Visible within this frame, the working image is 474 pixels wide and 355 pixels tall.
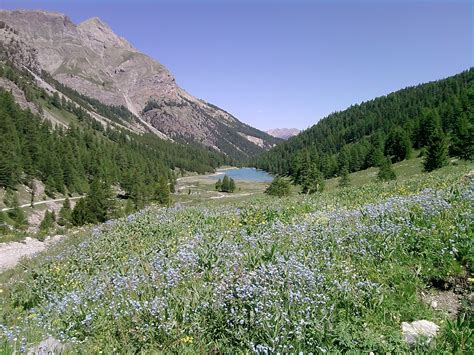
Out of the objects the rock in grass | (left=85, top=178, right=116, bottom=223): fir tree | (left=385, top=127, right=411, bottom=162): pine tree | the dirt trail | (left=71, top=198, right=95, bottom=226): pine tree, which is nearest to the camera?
the rock in grass

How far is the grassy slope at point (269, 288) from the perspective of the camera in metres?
4.78

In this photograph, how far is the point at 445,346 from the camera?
4.47 m

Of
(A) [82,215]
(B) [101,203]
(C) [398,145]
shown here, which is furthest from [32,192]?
(C) [398,145]

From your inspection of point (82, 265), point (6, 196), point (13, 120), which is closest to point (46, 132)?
point (13, 120)

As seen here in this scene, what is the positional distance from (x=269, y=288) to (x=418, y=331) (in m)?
2.30

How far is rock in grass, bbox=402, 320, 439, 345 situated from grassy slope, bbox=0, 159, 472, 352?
0.14m

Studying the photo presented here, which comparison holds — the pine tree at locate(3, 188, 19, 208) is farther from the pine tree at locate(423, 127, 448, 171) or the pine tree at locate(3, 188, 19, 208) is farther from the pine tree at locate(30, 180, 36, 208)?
the pine tree at locate(423, 127, 448, 171)

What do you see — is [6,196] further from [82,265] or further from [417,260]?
[417,260]

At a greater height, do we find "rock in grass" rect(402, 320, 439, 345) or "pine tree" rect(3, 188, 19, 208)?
"rock in grass" rect(402, 320, 439, 345)

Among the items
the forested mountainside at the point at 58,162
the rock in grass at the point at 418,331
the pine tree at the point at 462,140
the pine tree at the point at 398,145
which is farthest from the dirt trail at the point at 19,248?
the pine tree at the point at 398,145

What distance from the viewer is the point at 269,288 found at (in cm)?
537

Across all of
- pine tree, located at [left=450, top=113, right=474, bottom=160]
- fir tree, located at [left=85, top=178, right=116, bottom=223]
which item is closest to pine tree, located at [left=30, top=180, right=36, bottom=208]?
fir tree, located at [left=85, top=178, right=116, bottom=223]

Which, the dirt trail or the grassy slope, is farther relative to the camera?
the dirt trail

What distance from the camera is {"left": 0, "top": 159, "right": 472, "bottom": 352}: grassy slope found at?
15.7ft
